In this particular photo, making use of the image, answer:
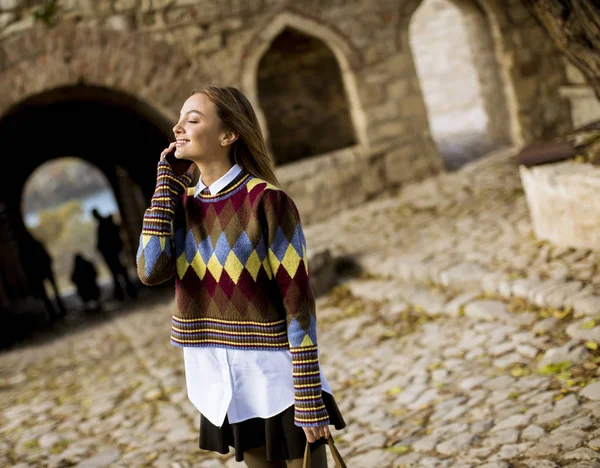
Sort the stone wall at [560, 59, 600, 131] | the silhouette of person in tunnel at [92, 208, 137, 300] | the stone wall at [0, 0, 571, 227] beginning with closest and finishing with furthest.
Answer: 1. the stone wall at [0, 0, 571, 227]
2. the stone wall at [560, 59, 600, 131]
3. the silhouette of person in tunnel at [92, 208, 137, 300]

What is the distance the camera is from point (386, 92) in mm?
8945

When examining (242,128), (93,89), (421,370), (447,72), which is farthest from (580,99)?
(242,128)

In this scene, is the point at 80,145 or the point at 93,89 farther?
the point at 80,145

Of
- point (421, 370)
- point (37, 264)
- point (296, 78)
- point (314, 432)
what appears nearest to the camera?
point (314, 432)

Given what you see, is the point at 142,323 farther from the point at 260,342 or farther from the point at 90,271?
the point at 260,342

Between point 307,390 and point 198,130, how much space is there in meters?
0.75

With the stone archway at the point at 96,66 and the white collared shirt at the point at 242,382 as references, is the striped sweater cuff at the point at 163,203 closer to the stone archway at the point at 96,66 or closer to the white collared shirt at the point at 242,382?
the white collared shirt at the point at 242,382

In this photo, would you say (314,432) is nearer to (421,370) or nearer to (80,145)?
(421,370)

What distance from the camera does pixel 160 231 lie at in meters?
1.98

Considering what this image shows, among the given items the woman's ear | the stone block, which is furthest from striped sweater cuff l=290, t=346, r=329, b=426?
the stone block

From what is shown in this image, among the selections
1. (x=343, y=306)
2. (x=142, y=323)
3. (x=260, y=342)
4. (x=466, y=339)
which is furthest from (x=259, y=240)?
(x=142, y=323)

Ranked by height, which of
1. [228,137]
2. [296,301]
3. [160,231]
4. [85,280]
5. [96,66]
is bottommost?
[85,280]

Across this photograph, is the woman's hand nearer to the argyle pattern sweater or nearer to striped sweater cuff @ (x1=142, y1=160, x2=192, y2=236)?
the argyle pattern sweater

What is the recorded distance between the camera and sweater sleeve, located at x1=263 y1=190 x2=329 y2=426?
73.9 inches
